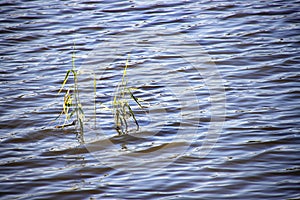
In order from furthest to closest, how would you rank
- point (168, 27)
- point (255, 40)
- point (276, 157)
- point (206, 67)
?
1. point (168, 27)
2. point (255, 40)
3. point (206, 67)
4. point (276, 157)

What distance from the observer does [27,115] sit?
5012mm

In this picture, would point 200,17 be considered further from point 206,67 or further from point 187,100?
point 187,100

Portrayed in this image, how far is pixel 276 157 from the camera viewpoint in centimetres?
416

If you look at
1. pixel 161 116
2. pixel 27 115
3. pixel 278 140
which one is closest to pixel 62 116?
pixel 27 115

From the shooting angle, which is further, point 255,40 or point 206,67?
point 255,40

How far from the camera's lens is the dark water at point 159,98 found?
3.94 metres

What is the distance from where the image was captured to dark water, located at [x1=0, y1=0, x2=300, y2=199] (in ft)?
12.9

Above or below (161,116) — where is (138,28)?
above

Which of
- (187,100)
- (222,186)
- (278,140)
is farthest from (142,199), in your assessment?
(187,100)

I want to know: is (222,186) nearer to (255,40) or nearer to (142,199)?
(142,199)

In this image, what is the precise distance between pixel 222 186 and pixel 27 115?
210 centimetres

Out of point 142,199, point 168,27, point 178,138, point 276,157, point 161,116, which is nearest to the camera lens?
point 142,199

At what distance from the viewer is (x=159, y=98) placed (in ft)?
17.4

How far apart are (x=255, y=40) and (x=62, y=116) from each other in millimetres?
2701
